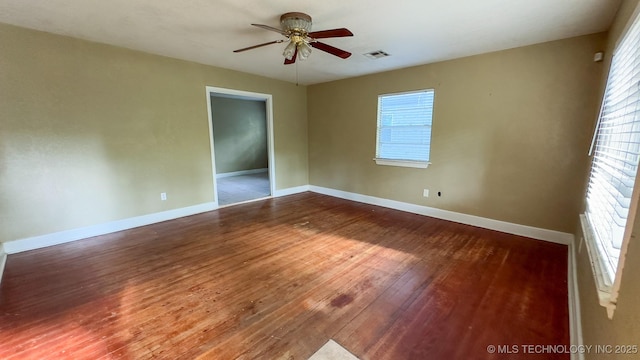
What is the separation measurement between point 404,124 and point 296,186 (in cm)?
277

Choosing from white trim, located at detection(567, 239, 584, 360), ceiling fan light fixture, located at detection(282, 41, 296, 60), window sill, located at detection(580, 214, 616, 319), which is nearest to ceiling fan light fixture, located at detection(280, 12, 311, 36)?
ceiling fan light fixture, located at detection(282, 41, 296, 60)

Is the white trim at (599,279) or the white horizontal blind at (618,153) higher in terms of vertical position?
the white horizontal blind at (618,153)

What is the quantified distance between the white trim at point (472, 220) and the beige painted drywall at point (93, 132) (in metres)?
3.01

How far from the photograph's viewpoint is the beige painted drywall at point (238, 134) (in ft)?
25.8

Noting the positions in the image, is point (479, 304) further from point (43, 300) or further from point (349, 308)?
point (43, 300)

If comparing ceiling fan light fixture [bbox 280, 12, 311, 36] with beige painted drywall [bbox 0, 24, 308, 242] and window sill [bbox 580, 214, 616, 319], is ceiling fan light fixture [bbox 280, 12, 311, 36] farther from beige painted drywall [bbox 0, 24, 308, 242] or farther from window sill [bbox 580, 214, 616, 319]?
window sill [bbox 580, 214, 616, 319]

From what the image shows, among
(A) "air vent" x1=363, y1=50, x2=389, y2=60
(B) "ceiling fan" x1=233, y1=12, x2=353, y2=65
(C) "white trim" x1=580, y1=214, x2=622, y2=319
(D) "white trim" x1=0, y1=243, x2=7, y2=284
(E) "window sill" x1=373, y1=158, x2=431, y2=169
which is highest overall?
(A) "air vent" x1=363, y1=50, x2=389, y2=60

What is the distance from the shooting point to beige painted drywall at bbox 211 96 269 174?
7.86m

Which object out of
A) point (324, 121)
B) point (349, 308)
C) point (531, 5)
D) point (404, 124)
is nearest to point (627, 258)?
point (349, 308)

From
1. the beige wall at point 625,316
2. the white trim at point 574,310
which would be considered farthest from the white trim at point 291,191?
the beige wall at point 625,316

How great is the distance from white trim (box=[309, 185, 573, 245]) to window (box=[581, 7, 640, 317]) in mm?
1284

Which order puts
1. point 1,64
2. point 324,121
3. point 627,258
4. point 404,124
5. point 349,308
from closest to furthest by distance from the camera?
1. point 627,258
2. point 349,308
3. point 1,64
4. point 404,124
5. point 324,121

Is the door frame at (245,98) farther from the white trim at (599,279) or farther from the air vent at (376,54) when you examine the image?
the white trim at (599,279)

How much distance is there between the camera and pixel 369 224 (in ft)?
12.6
